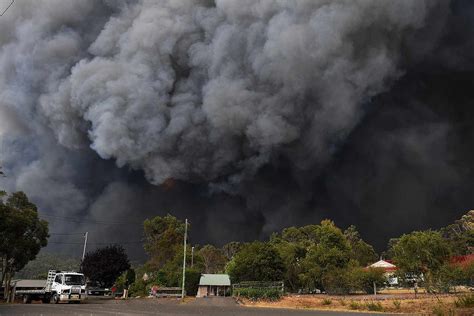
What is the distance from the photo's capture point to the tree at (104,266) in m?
50.0

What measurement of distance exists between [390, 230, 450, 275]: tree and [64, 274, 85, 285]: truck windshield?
118 feet

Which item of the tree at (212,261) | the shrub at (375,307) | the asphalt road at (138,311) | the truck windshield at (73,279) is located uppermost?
the tree at (212,261)

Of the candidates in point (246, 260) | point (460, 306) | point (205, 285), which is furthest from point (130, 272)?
point (460, 306)

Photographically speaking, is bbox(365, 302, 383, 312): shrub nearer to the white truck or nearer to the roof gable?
the white truck

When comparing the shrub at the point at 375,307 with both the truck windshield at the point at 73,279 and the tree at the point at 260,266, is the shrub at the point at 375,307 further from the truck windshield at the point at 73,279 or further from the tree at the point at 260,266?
the tree at the point at 260,266

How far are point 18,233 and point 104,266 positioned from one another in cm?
1691

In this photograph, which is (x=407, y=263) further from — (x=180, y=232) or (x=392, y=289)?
(x=180, y=232)

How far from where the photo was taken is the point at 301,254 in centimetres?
6362

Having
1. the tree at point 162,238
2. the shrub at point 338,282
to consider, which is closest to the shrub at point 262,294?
the shrub at point 338,282

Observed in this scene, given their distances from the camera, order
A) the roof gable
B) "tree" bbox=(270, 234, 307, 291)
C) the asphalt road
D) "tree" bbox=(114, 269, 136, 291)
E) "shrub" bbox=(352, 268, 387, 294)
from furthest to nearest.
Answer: the roof gable, "tree" bbox=(270, 234, 307, 291), "tree" bbox=(114, 269, 136, 291), "shrub" bbox=(352, 268, 387, 294), the asphalt road

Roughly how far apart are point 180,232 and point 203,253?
14.9 m

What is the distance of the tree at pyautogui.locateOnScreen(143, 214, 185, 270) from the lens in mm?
77812

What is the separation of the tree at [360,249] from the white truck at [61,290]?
243 ft

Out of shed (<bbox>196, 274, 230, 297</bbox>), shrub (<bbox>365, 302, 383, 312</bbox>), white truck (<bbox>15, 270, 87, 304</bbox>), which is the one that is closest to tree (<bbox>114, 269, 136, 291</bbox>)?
shed (<bbox>196, 274, 230, 297</bbox>)
